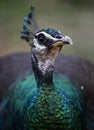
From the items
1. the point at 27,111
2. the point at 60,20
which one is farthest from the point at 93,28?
the point at 27,111

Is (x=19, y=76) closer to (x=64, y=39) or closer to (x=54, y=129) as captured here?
(x=54, y=129)

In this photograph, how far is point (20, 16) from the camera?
22.9 ft

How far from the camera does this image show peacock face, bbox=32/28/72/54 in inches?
118

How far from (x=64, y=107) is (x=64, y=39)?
51cm

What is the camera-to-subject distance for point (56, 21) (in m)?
6.91

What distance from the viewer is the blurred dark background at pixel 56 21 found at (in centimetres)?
634

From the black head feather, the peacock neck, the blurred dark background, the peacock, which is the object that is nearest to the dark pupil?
the peacock

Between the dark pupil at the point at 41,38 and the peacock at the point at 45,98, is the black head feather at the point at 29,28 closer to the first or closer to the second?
the peacock at the point at 45,98

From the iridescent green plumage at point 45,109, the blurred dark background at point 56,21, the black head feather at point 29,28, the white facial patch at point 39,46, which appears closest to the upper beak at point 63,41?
the white facial patch at point 39,46

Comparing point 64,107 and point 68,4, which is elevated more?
point 68,4

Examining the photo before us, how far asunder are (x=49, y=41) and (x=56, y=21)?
389cm

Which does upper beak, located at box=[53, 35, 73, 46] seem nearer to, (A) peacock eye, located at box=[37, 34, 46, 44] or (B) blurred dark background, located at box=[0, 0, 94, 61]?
(A) peacock eye, located at box=[37, 34, 46, 44]

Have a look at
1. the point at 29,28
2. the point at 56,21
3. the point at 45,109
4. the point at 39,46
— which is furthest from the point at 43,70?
the point at 56,21

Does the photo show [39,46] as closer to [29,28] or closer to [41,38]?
[41,38]
